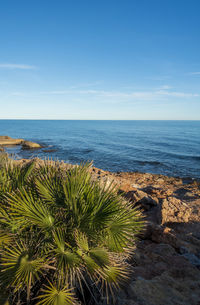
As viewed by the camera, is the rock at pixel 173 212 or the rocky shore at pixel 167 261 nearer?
the rocky shore at pixel 167 261

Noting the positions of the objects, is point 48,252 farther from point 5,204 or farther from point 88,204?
point 5,204

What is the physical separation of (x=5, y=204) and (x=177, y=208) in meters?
6.66

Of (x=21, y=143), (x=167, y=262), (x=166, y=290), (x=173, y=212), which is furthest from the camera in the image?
(x=21, y=143)

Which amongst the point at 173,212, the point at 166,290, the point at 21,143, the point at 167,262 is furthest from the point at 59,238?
the point at 21,143

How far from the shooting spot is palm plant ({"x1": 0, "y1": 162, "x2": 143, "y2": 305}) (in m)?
2.76

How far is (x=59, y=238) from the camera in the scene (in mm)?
3018

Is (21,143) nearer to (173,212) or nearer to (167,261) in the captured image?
(173,212)

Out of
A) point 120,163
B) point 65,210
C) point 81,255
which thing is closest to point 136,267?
point 81,255

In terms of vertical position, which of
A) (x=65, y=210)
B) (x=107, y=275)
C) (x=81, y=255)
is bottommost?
(x=107, y=275)

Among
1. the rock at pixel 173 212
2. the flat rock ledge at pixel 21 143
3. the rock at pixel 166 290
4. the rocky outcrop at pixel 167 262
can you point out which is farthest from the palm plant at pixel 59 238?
the flat rock ledge at pixel 21 143

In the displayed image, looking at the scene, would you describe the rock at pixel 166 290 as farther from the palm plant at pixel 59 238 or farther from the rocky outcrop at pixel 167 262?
the palm plant at pixel 59 238

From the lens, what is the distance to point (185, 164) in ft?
Answer: 83.7

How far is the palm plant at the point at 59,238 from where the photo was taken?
9.05 ft

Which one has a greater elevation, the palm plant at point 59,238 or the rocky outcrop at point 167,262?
the palm plant at point 59,238
